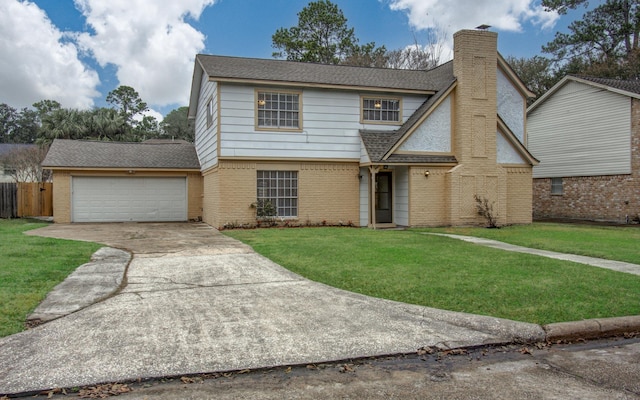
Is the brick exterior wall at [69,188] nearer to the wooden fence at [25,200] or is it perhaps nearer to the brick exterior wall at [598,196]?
the wooden fence at [25,200]

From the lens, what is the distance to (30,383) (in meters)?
3.91

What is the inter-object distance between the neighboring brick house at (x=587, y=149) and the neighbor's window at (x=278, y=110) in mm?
14822

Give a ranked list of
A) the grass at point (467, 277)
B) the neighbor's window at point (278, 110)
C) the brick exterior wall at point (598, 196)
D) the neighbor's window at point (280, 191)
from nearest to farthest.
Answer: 1. the grass at point (467, 277)
2. the neighbor's window at point (278, 110)
3. the neighbor's window at point (280, 191)
4. the brick exterior wall at point (598, 196)

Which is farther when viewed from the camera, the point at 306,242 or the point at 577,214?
the point at 577,214

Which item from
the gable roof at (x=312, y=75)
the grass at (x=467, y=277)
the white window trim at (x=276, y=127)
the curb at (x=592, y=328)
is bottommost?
the curb at (x=592, y=328)

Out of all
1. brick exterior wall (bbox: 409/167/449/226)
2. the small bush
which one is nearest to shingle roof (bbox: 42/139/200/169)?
brick exterior wall (bbox: 409/167/449/226)

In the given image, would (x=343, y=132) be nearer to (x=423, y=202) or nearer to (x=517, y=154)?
(x=423, y=202)

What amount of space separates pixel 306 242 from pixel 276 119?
6427mm

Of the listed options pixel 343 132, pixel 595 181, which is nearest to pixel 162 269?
pixel 343 132

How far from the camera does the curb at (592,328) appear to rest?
5352 mm

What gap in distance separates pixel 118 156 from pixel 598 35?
33860mm

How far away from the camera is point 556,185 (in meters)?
25.2

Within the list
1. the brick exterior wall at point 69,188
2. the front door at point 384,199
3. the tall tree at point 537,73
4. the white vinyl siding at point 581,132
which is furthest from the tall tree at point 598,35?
the brick exterior wall at point 69,188

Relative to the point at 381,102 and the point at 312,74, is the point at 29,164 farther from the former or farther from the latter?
the point at 381,102
